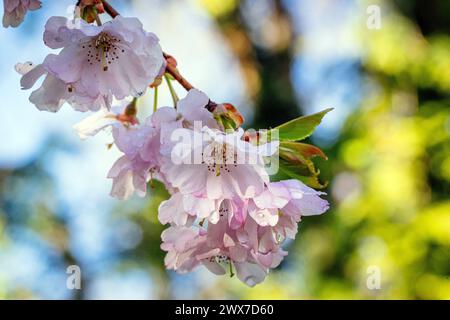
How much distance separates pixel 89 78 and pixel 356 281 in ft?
7.32

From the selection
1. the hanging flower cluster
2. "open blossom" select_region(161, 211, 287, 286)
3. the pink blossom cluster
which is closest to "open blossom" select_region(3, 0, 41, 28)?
the hanging flower cluster

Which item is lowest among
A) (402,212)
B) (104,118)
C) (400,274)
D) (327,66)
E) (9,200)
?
(9,200)

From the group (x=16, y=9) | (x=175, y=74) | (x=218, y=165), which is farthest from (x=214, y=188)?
(x=16, y=9)

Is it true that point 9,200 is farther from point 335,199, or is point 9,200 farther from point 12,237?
point 335,199

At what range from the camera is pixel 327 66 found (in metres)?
3.44

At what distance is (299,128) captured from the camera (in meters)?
0.65

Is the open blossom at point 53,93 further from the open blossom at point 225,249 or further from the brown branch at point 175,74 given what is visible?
the open blossom at point 225,249

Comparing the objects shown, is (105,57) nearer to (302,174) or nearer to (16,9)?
(16,9)

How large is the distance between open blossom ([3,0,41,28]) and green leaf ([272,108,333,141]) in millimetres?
310

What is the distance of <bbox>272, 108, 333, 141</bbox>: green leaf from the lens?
0.65 meters

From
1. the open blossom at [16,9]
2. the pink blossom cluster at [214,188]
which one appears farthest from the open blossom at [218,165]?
the open blossom at [16,9]

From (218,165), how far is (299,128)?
10 centimetres

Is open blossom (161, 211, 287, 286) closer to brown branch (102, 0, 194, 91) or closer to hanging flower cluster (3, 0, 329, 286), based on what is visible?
hanging flower cluster (3, 0, 329, 286)

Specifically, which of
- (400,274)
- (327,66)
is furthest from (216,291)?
(400,274)
